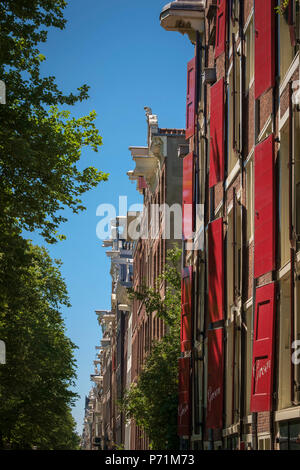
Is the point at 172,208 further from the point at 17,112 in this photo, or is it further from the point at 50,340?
the point at 17,112

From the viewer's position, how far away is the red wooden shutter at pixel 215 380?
78.3 ft

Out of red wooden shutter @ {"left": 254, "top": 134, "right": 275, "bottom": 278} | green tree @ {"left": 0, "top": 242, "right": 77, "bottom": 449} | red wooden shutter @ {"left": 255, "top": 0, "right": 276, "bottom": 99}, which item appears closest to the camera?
red wooden shutter @ {"left": 254, "top": 134, "right": 275, "bottom": 278}

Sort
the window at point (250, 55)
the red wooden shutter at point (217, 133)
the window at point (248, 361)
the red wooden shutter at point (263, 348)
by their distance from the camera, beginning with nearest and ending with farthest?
1. the red wooden shutter at point (263, 348)
2. the window at point (248, 361)
3. the window at point (250, 55)
4. the red wooden shutter at point (217, 133)

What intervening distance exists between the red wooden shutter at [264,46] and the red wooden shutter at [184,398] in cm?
1347

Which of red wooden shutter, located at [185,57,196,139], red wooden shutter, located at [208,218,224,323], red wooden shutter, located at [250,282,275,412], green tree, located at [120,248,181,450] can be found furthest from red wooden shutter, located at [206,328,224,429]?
red wooden shutter, located at [185,57,196,139]

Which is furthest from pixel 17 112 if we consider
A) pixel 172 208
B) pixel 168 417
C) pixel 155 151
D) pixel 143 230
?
pixel 143 230

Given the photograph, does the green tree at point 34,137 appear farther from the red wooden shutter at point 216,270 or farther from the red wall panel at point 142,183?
the red wall panel at point 142,183

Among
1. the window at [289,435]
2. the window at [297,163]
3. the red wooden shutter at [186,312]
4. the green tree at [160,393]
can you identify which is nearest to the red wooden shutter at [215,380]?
→ the red wooden shutter at [186,312]

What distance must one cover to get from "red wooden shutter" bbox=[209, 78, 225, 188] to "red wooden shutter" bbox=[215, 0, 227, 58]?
1098 millimetres

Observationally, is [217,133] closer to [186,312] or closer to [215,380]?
[215,380]

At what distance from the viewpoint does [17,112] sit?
22.5 metres

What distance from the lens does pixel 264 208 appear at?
18.1m

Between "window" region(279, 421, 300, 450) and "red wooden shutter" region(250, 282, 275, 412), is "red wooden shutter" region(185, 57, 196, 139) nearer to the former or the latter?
"red wooden shutter" region(250, 282, 275, 412)

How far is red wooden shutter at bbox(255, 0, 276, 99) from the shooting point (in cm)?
1844
